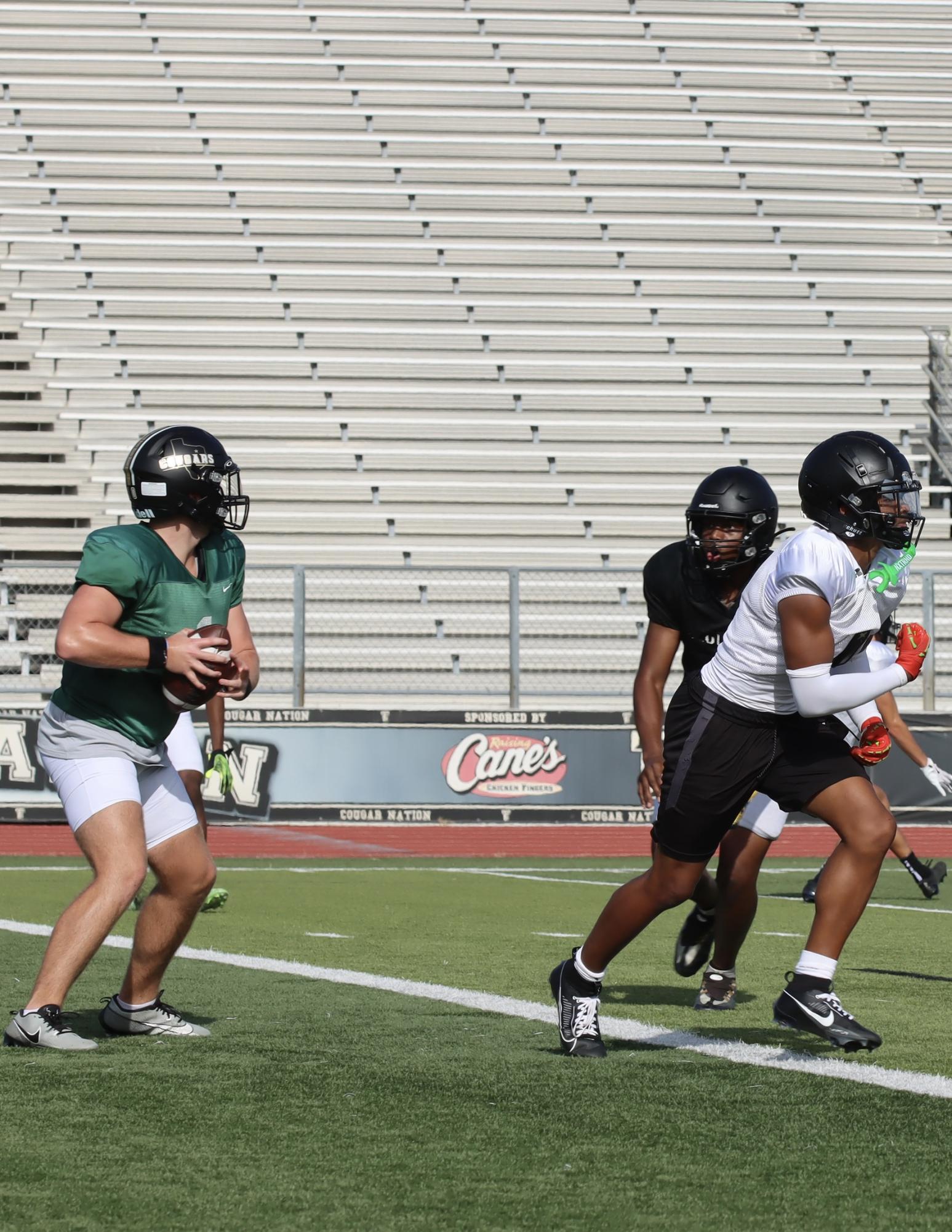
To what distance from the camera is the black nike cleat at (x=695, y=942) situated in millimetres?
6664

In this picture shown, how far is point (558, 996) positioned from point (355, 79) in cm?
2345

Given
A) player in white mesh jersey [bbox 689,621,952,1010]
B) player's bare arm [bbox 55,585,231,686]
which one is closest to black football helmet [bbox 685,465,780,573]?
player in white mesh jersey [bbox 689,621,952,1010]

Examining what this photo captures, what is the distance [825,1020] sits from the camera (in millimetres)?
4797

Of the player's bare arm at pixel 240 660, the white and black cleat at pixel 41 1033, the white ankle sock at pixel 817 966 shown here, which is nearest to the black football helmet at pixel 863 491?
the white ankle sock at pixel 817 966

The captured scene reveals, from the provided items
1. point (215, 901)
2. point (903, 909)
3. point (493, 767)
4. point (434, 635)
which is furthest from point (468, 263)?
point (215, 901)

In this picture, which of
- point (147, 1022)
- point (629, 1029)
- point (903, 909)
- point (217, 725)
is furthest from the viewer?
point (903, 909)

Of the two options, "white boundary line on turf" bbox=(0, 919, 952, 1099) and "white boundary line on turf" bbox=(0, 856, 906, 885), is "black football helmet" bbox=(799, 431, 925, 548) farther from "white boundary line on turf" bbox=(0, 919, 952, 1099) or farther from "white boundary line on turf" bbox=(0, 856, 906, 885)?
"white boundary line on turf" bbox=(0, 856, 906, 885)

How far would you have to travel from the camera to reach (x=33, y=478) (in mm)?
21500

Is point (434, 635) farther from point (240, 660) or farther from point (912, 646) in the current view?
point (240, 660)

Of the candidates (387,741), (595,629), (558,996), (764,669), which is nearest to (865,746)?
(764,669)

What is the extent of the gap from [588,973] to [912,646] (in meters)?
1.47

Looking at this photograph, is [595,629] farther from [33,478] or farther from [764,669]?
[764,669]

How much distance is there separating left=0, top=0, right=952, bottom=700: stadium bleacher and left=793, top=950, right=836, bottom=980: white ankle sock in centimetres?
1420

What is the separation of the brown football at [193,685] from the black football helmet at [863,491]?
5.56ft
